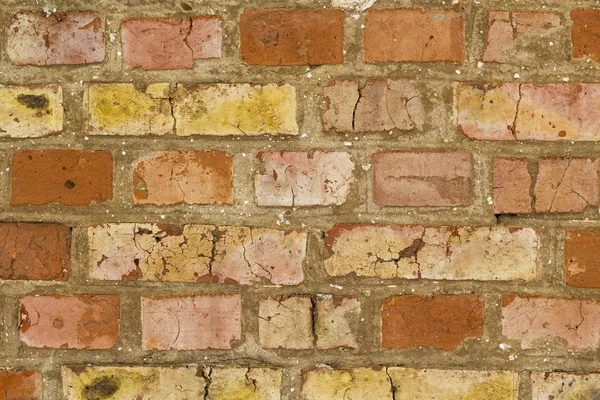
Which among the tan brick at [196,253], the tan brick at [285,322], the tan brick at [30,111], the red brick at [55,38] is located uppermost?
the red brick at [55,38]

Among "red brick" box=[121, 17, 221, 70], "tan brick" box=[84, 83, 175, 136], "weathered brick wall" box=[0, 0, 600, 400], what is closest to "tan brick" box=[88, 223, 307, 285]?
"weathered brick wall" box=[0, 0, 600, 400]

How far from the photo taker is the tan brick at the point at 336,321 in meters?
0.79

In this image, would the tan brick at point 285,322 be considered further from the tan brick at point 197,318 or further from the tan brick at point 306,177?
the tan brick at point 306,177

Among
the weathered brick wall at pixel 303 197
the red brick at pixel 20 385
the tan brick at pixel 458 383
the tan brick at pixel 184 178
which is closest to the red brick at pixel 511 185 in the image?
the weathered brick wall at pixel 303 197

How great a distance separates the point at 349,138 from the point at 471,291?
34 centimetres

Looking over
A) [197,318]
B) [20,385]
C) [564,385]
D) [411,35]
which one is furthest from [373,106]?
[20,385]

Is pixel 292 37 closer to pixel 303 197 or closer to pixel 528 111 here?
pixel 303 197

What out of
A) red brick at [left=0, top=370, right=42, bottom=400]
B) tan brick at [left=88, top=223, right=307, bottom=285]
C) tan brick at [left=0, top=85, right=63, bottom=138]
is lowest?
red brick at [left=0, top=370, right=42, bottom=400]

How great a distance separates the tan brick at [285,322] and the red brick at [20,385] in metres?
0.40

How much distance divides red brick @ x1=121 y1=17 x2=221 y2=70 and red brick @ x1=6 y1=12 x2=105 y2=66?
0.06 metres

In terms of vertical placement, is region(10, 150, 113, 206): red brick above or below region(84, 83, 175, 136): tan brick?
below

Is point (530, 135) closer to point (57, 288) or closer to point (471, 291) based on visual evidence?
point (471, 291)

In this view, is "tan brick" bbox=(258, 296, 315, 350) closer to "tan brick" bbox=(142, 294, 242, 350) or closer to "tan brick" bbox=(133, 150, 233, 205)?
"tan brick" bbox=(142, 294, 242, 350)

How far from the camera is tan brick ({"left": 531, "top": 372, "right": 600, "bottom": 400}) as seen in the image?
30.8 inches
